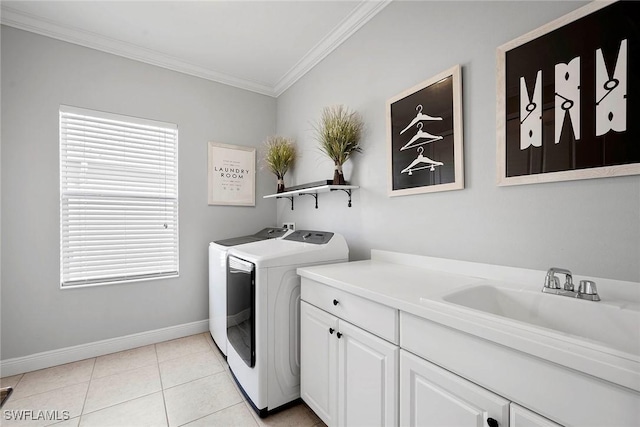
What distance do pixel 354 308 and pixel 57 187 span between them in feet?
8.43

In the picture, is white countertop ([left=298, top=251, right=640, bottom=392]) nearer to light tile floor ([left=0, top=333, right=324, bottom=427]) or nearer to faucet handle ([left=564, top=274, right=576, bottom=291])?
faucet handle ([left=564, top=274, right=576, bottom=291])

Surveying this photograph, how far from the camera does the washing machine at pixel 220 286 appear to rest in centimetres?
223

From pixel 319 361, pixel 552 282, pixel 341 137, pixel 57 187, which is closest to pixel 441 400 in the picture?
pixel 552 282

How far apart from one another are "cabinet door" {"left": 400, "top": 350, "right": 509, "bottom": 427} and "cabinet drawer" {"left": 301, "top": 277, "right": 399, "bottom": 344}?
110 mm

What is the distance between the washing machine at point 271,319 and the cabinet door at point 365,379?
0.47 meters

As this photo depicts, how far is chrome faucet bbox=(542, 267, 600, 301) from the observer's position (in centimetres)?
96

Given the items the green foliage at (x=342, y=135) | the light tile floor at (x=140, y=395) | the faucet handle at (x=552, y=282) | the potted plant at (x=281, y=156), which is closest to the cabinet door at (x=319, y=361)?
the light tile floor at (x=140, y=395)

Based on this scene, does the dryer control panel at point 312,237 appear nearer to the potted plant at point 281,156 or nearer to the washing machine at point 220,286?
the washing machine at point 220,286

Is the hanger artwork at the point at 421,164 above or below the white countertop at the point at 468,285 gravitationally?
above

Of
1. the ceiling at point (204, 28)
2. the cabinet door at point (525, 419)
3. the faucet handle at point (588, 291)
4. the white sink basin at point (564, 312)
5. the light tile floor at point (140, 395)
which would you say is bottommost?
the light tile floor at point (140, 395)

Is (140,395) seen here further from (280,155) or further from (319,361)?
(280,155)

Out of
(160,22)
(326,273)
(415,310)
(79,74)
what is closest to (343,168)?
(326,273)

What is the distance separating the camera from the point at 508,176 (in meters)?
1.26

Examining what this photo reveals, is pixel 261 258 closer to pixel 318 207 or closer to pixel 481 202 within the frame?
pixel 318 207
